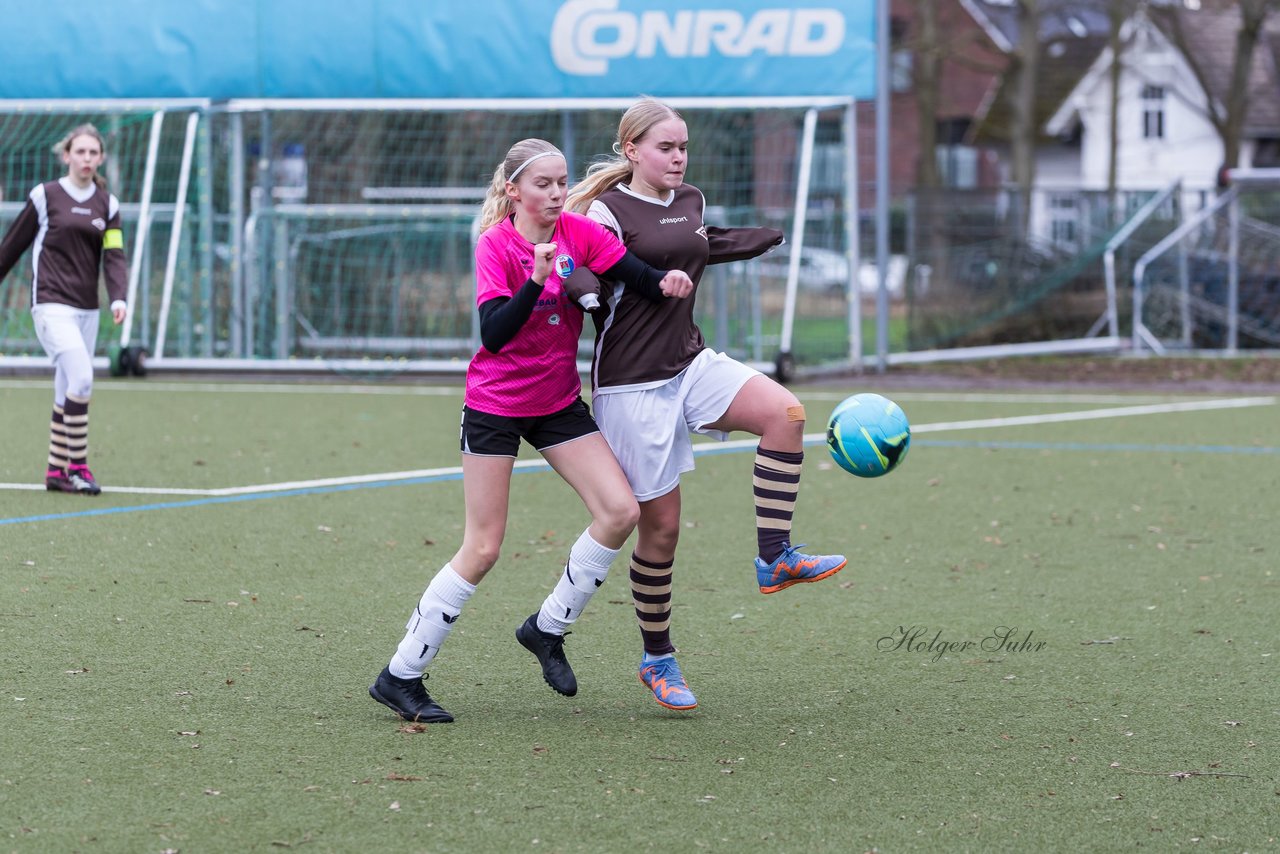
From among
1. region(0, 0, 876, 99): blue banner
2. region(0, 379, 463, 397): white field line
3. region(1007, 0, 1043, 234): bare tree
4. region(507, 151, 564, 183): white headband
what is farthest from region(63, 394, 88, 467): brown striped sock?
region(1007, 0, 1043, 234): bare tree

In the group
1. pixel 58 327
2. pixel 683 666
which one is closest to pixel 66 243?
pixel 58 327

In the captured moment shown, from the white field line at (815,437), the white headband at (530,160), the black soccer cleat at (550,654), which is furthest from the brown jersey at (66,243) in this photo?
the white headband at (530,160)

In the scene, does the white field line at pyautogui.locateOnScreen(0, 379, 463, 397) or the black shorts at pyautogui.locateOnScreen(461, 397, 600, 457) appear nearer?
the black shorts at pyautogui.locateOnScreen(461, 397, 600, 457)

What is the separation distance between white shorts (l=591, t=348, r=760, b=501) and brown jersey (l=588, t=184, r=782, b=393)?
45 millimetres

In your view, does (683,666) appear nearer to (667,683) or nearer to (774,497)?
(667,683)

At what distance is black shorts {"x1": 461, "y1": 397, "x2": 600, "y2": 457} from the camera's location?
16.5 ft

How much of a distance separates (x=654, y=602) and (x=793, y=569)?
0.46 m

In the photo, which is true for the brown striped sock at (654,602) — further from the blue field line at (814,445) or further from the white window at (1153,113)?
the white window at (1153,113)

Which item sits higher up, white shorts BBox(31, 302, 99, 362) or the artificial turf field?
white shorts BBox(31, 302, 99, 362)

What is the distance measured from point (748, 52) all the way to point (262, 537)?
34.2 ft

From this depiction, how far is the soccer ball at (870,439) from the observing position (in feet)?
18.6

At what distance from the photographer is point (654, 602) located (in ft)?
17.7

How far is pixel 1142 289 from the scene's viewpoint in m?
19.8

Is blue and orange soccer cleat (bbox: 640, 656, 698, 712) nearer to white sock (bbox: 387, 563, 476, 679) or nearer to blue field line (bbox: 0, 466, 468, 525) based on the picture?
white sock (bbox: 387, 563, 476, 679)
